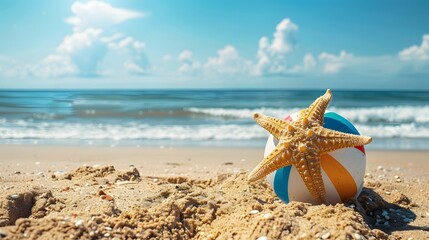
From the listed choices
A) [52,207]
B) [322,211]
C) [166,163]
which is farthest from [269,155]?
[166,163]

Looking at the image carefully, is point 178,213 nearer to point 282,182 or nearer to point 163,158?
point 282,182

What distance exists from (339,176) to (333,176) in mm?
67

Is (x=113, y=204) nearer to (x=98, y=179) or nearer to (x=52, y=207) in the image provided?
(x=52, y=207)

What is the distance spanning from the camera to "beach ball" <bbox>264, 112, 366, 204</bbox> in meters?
4.17

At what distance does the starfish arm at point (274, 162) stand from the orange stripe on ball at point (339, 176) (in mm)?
348

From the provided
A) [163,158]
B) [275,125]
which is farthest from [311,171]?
[163,158]

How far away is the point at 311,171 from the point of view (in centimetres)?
407

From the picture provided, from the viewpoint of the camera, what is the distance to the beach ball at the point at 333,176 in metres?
4.17

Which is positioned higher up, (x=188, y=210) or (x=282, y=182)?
(x=282, y=182)

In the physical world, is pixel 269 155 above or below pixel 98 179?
above

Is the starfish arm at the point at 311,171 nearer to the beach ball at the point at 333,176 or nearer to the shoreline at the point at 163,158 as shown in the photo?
the beach ball at the point at 333,176

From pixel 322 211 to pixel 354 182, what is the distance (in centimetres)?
81

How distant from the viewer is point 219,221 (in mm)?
3889

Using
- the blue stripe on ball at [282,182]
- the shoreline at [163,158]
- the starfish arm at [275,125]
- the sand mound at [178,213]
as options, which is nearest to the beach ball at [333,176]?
the blue stripe on ball at [282,182]
